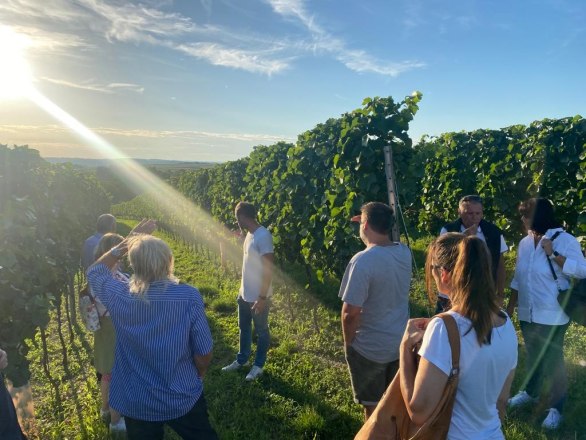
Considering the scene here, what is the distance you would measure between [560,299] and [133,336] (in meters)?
3.50

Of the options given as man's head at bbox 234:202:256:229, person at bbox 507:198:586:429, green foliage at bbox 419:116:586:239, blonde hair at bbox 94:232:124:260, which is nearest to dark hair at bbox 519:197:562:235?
person at bbox 507:198:586:429

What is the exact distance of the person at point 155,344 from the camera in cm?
238

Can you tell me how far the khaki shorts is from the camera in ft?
10.4

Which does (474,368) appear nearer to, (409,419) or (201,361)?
(409,419)

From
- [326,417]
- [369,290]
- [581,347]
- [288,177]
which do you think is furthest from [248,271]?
[581,347]

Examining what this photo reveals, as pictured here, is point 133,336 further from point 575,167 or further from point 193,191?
point 193,191

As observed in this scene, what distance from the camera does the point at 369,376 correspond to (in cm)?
319

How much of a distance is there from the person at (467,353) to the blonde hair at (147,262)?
1383 mm

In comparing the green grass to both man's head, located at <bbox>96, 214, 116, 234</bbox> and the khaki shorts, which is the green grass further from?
man's head, located at <bbox>96, 214, 116, 234</bbox>

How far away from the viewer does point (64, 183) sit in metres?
8.77

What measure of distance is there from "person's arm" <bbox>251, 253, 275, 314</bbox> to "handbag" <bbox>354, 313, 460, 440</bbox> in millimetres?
2819

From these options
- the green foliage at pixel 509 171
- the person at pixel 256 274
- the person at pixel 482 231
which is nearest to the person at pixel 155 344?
the person at pixel 256 274

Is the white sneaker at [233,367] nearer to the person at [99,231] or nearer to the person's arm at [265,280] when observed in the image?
the person's arm at [265,280]

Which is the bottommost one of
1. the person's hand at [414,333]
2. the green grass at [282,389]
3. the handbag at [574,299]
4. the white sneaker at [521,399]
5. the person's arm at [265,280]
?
the green grass at [282,389]
